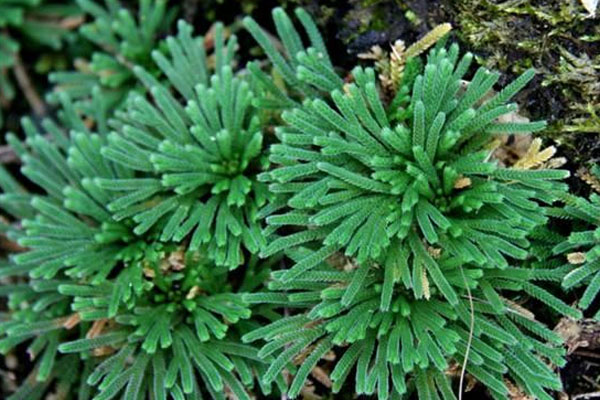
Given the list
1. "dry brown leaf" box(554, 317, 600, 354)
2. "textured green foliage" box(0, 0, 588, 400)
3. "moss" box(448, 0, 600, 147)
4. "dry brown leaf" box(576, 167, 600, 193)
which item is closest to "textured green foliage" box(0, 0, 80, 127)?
"textured green foliage" box(0, 0, 588, 400)

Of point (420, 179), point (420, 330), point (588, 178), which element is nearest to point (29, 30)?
point (420, 179)

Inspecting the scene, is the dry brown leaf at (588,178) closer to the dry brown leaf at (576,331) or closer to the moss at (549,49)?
the moss at (549,49)

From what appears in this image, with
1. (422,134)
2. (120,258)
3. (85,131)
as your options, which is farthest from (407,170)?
(85,131)

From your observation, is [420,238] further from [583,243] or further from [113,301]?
[113,301]

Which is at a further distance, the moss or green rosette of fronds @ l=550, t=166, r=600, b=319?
the moss

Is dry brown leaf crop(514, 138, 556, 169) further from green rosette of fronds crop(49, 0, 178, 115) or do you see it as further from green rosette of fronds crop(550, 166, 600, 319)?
green rosette of fronds crop(49, 0, 178, 115)

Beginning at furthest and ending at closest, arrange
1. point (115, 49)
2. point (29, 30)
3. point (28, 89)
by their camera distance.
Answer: point (28, 89) → point (29, 30) → point (115, 49)

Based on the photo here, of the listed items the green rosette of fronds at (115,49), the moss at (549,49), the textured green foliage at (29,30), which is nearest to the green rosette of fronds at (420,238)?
the moss at (549,49)
